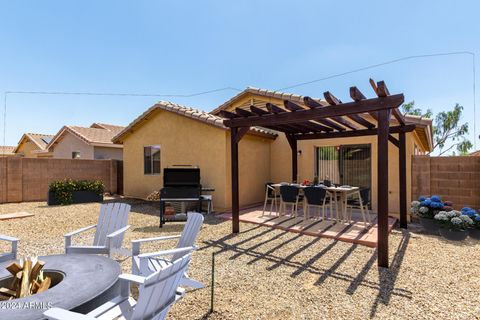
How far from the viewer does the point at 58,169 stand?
12922 mm

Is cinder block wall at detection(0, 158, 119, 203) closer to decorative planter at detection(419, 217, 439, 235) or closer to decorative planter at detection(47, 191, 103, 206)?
decorative planter at detection(47, 191, 103, 206)

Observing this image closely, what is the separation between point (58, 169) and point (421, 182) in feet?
50.7

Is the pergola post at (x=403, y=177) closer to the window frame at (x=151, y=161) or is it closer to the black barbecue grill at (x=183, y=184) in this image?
the black barbecue grill at (x=183, y=184)

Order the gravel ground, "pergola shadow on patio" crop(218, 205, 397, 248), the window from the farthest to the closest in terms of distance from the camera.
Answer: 1. the window
2. "pergola shadow on patio" crop(218, 205, 397, 248)
3. the gravel ground

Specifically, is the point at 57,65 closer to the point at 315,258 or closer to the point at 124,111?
the point at 124,111

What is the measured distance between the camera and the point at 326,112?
16.5 feet

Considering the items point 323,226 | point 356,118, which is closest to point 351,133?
point 356,118

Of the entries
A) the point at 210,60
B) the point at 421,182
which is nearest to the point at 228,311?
the point at 421,182

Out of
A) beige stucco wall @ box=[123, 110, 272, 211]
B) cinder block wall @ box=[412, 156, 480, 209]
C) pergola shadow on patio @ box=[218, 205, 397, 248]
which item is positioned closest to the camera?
pergola shadow on patio @ box=[218, 205, 397, 248]

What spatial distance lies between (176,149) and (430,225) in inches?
346

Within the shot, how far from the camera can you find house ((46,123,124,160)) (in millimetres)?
17909

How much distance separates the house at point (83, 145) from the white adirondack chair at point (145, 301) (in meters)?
16.8

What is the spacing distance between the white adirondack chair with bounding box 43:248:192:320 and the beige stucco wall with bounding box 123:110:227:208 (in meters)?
6.86

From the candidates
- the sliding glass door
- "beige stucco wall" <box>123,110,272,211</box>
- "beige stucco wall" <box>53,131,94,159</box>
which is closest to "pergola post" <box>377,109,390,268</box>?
the sliding glass door
